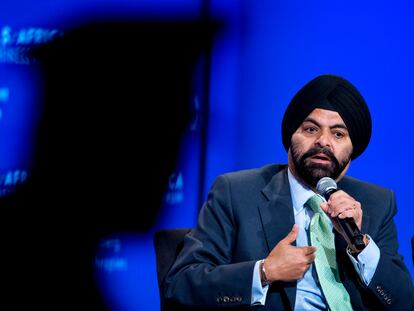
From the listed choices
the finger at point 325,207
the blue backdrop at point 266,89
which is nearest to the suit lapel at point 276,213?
the finger at point 325,207

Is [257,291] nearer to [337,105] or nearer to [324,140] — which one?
[324,140]

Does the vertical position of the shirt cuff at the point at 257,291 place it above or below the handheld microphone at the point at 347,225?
below

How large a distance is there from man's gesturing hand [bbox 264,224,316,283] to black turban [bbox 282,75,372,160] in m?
0.44

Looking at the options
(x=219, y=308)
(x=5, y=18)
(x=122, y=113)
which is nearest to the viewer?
(x=219, y=308)

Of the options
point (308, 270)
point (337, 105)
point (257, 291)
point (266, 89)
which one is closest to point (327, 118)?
point (337, 105)

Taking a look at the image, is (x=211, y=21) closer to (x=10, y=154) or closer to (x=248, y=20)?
(x=248, y=20)

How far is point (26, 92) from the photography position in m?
2.93

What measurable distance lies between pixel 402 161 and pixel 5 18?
1822 mm

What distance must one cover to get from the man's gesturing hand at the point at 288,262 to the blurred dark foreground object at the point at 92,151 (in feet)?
3.82

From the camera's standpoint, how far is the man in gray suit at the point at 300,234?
2.06 meters

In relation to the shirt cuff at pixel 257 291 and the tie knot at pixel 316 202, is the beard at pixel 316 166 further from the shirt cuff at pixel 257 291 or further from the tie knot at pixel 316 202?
the shirt cuff at pixel 257 291

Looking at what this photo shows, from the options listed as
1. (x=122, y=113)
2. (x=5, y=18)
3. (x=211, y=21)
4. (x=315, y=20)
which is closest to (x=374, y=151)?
(x=315, y=20)

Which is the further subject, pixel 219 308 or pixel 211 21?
pixel 211 21

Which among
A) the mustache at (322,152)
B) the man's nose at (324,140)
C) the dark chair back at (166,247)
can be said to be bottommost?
the dark chair back at (166,247)
